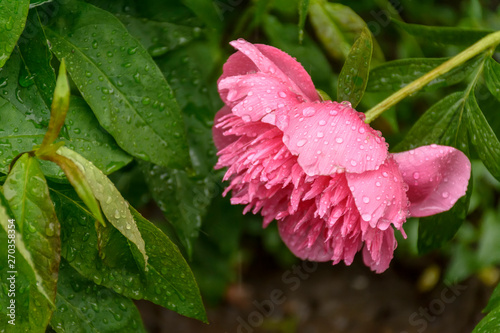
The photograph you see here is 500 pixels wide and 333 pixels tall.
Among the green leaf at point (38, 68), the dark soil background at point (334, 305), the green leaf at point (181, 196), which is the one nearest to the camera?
the green leaf at point (38, 68)

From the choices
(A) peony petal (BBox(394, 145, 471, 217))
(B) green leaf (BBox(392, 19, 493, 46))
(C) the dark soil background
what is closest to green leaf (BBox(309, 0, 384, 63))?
(B) green leaf (BBox(392, 19, 493, 46))

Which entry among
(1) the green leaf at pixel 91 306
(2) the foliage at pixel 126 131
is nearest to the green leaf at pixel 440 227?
(2) the foliage at pixel 126 131

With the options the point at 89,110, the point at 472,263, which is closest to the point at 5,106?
the point at 89,110

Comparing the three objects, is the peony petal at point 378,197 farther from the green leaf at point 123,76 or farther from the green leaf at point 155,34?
the green leaf at point 155,34

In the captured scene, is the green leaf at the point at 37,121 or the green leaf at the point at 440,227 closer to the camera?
the green leaf at the point at 37,121

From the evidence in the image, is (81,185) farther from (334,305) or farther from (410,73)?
(334,305)
